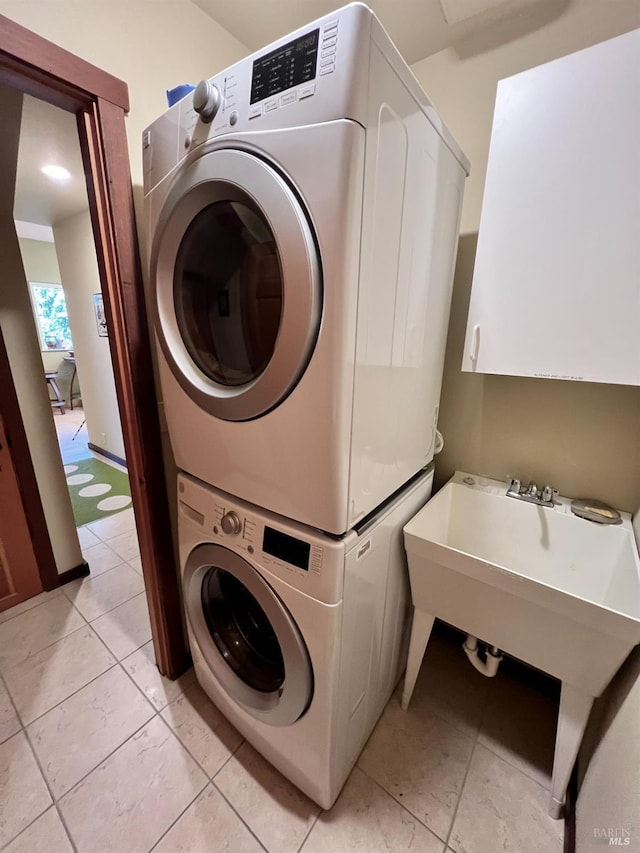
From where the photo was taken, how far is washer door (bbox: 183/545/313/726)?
87 centimetres

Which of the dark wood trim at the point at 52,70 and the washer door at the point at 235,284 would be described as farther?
the dark wood trim at the point at 52,70

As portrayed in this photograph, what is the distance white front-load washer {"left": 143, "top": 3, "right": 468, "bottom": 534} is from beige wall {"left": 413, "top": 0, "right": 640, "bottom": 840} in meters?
0.35

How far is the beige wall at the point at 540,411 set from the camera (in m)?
0.92

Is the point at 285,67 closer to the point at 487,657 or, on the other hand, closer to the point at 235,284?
the point at 235,284

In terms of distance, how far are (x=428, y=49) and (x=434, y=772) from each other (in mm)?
2437

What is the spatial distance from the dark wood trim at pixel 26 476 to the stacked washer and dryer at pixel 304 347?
1136mm

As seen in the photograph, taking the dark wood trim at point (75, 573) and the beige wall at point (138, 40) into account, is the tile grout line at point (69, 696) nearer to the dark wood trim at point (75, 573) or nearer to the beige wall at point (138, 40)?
the dark wood trim at point (75, 573)

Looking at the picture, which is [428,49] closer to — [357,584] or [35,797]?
[357,584]

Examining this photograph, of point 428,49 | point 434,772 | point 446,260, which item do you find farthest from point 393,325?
point 434,772

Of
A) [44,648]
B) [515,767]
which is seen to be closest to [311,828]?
[515,767]

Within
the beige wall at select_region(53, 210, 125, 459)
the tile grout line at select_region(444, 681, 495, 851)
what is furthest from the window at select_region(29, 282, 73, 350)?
the tile grout line at select_region(444, 681, 495, 851)

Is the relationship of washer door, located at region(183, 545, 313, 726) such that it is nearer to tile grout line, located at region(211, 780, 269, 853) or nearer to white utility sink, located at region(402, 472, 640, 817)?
tile grout line, located at region(211, 780, 269, 853)

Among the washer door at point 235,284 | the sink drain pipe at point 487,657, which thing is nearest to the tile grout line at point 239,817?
the sink drain pipe at point 487,657

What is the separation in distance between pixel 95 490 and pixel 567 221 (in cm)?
351
